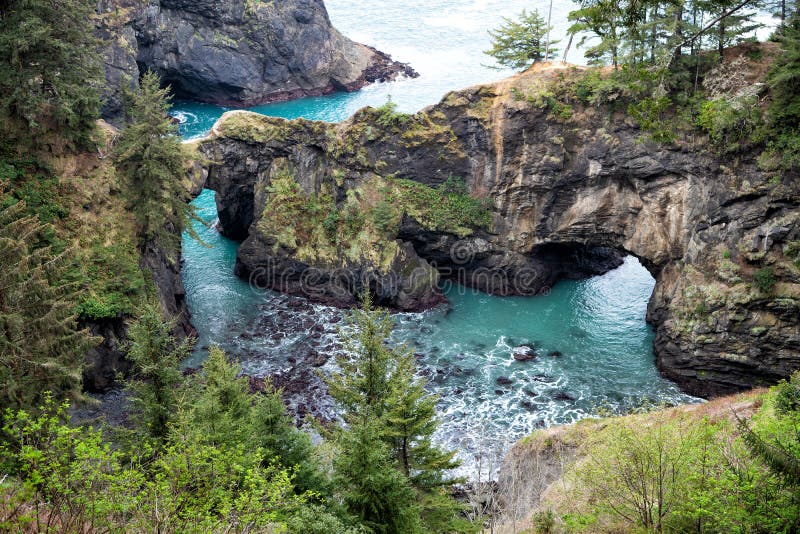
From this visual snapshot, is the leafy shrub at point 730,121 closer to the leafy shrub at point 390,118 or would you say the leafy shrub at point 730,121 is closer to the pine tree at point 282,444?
the leafy shrub at point 390,118

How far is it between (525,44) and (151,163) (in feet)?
95.7

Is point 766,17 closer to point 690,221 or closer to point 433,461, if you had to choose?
point 690,221

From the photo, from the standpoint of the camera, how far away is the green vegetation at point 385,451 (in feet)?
49.4

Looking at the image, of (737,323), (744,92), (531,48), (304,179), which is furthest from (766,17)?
(304,179)

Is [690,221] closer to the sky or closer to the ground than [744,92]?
closer to the ground

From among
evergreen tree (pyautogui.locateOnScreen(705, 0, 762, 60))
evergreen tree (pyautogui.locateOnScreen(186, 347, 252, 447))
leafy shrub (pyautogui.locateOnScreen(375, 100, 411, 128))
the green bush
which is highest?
evergreen tree (pyautogui.locateOnScreen(705, 0, 762, 60))

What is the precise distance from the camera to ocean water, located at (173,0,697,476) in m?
33.4

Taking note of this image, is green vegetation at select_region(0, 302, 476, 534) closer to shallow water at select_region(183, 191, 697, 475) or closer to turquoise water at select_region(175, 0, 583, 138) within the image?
shallow water at select_region(183, 191, 697, 475)

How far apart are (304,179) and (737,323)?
32.5m

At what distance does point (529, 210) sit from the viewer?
4403 cm

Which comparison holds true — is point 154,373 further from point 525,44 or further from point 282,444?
point 525,44

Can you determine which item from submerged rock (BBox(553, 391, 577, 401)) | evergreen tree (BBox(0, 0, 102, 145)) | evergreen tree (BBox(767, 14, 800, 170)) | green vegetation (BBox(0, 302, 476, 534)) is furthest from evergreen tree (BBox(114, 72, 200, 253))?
evergreen tree (BBox(767, 14, 800, 170))

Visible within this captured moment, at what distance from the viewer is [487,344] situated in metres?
39.4

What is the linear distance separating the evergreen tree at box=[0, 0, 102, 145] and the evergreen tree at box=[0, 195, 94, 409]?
40.9 ft
